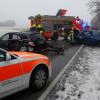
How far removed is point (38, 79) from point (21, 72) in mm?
1010

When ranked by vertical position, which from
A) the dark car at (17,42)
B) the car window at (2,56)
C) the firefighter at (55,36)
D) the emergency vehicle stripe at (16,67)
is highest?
the car window at (2,56)

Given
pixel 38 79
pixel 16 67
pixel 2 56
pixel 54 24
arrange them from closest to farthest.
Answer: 1. pixel 2 56
2. pixel 16 67
3. pixel 38 79
4. pixel 54 24

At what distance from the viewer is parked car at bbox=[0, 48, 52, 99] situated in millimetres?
7727

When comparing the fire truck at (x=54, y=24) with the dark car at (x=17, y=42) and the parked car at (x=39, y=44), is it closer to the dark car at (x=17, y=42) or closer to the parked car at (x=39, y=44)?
the parked car at (x=39, y=44)

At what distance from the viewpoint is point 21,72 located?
828 cm

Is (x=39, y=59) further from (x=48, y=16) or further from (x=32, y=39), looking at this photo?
(x=48, y=16)

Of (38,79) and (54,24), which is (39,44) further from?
(54,24)

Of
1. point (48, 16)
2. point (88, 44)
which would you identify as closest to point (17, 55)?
point (88, 44)

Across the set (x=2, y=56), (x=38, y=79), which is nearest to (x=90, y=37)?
(x=38, y=79)

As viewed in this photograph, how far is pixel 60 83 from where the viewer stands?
33.6 ft

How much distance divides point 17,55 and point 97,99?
2.29 metres

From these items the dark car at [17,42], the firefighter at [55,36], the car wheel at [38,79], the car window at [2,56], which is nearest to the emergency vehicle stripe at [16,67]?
the car window at [2,56]

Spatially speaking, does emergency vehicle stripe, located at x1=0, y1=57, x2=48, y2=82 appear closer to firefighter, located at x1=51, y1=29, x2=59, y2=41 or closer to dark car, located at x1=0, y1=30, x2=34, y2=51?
dark car, located at x1=0, y1=30, x2=34, y2=51

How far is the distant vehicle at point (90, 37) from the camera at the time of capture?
91.6 feet
